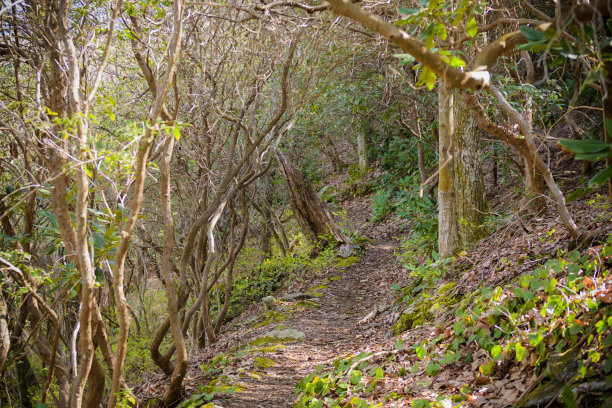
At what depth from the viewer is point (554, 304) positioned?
128 inches

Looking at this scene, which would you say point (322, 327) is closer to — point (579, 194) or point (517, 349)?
point (579, 194)

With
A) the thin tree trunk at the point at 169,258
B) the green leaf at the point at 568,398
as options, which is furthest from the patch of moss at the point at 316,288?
the green leaf at the point at 568,398

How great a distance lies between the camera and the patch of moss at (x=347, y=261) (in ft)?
38.5

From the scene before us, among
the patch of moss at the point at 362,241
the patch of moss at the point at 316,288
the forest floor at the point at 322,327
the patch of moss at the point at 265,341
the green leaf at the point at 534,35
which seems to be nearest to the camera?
the green leaf at the point at 534,35

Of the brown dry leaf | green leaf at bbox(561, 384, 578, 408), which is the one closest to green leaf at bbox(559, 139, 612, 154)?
green leaf at bbox(561, 384, 578, 408)

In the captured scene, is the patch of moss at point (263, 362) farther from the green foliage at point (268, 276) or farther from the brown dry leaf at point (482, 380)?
the green foliage at point (268, 276)

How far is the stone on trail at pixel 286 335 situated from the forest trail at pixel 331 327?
13cm

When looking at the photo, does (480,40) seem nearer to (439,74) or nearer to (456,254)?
(456,254)

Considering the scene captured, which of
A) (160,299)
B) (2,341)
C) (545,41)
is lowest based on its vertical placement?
(160,299)

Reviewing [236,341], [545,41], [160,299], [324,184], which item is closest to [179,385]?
[236,341]

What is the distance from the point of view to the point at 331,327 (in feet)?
26.3

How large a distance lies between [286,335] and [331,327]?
1.00 metres

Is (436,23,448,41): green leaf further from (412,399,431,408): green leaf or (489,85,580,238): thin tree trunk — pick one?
(412,399,431,408): green leaf

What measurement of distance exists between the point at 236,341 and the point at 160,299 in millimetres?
9248
